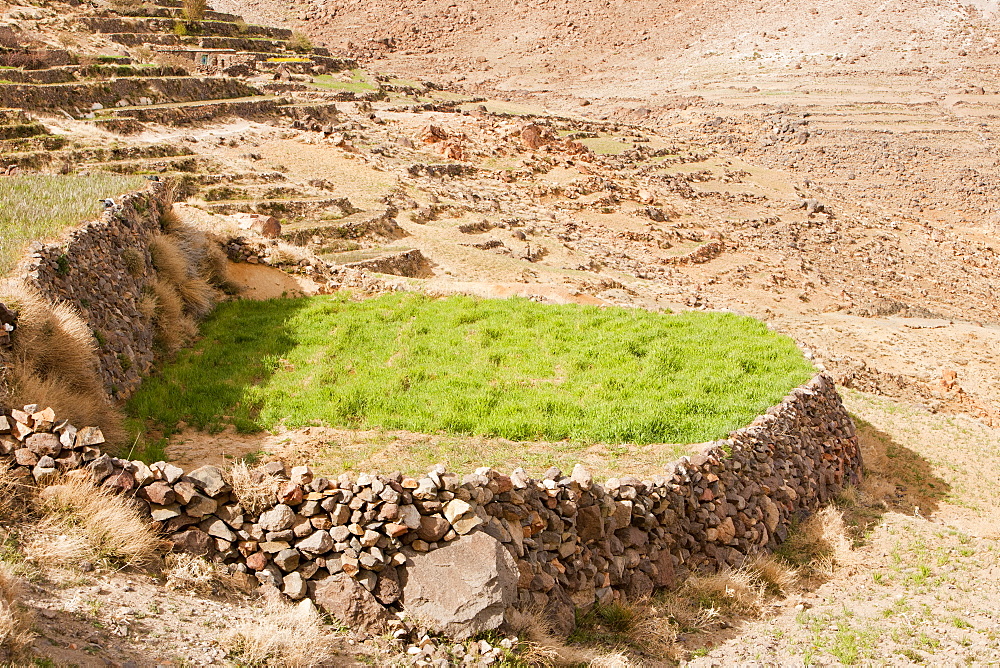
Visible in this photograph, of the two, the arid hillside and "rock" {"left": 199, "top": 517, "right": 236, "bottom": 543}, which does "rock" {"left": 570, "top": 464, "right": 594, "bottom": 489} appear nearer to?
"rock" {"left": 199, "top": 517, "right": 236, "bottom": 543}

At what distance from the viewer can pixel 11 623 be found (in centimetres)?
430

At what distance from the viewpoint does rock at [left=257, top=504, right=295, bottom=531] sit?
6422mm

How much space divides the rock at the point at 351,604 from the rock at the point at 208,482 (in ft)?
3.80

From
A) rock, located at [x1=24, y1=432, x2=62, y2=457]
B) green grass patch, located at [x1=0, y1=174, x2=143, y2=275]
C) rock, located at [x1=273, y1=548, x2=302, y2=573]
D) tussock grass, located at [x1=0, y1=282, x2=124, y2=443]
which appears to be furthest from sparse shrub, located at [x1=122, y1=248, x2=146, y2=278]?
rock, located at [x1=273, y1=548, x2=302, y2=573]

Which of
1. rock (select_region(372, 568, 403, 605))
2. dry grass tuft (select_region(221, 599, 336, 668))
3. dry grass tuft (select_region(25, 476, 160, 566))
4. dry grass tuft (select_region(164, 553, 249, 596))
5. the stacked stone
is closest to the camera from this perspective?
dry grass tuft (select_region(221, 599, 336, 668))

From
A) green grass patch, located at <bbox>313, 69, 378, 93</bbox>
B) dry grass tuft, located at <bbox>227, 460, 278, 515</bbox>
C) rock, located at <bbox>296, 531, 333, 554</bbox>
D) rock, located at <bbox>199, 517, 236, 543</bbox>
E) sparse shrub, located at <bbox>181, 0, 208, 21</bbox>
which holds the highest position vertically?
sparse shrub, located at <bbox>181, 0, 208, 21</bbox>

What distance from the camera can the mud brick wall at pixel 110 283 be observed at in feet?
32.4

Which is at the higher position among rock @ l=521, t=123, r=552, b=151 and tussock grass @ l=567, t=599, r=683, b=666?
rock @ l=521, t=123, r=552, b=151

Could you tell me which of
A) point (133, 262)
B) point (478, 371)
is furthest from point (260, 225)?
point (478, 371)

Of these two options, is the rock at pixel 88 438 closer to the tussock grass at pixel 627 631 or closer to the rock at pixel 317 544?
the rock at pixel 317 544

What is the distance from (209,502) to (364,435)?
3.20 m

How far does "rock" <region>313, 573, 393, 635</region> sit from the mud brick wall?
16.6 feet

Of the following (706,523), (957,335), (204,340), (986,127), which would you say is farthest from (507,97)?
(706,523)

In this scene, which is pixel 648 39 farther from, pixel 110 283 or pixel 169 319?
pixel 110 283
